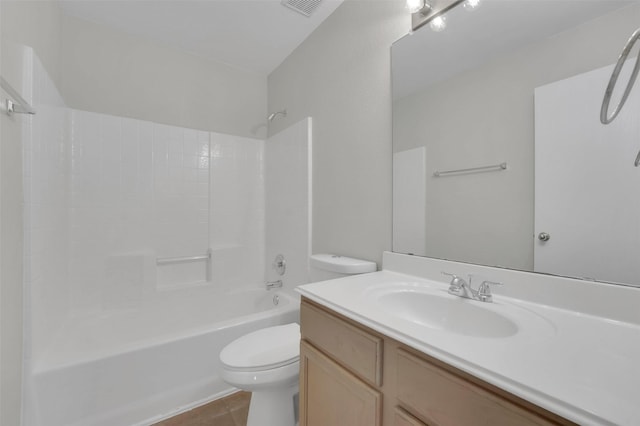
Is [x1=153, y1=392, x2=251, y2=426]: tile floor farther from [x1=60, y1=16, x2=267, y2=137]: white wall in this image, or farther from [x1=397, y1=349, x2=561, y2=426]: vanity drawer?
[x1=60, y1=16, x2=267, y2=137]: white wall

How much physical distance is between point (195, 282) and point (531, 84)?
2508mm

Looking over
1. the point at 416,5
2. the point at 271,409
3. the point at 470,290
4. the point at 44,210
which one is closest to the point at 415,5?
the point at 416,5

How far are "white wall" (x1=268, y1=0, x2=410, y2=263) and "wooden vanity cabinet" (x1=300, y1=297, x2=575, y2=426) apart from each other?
639 mm

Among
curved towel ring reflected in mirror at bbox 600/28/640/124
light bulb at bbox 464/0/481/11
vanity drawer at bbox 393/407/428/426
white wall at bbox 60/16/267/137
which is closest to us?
vanity drawer at bbox 393/407/428/426

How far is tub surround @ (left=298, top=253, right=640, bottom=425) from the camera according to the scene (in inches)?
16.4

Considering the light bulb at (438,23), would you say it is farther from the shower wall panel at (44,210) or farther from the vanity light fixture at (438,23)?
the shower wall panel at (44,210)

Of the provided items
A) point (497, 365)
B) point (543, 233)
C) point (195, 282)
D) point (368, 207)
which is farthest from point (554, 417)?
point (195, 282)

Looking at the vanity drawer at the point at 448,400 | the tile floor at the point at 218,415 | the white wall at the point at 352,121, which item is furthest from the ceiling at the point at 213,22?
the tile floor at the point at 218,415

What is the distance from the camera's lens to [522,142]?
92 centimetres

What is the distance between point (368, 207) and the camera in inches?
58.9

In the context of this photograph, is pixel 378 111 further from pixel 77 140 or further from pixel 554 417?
pixel 77 140

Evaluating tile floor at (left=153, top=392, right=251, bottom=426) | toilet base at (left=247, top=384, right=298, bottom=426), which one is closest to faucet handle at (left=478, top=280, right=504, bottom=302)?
toilet base at (left=247, top=384, right=298, bottom=426)

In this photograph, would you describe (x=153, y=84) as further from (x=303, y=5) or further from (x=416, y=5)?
(x=416, y=5)

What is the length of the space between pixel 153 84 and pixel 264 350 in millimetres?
2227
